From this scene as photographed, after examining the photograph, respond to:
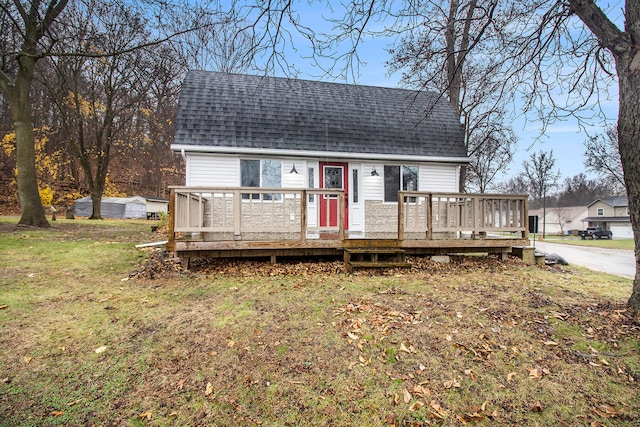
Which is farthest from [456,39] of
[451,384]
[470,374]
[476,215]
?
[451,384]

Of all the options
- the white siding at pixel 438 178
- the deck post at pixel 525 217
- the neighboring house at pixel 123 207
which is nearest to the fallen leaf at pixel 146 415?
the deck post at pixel 525 217

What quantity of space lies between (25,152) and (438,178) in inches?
515

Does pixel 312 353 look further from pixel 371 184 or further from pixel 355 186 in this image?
pixel 371 184

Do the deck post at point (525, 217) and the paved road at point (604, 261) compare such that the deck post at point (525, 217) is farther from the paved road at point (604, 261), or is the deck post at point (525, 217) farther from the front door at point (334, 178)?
the front door at point (334, 178)

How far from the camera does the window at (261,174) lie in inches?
354

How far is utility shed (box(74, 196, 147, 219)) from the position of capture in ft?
86.6

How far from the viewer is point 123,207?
89.7ft

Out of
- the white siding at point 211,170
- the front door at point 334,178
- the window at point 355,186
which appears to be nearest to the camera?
the white siding at point 211,170

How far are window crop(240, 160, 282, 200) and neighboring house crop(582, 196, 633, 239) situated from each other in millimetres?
55161

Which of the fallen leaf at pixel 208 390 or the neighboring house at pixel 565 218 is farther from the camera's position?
the neighboring house at pixel 565 218

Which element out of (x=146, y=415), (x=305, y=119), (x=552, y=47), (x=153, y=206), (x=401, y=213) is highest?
(x=305, y=119)

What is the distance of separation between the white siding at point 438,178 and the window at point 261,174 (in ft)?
14.3

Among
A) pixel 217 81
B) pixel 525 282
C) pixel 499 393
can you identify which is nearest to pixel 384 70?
pixel 525 282

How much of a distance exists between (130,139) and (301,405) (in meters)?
24.9
